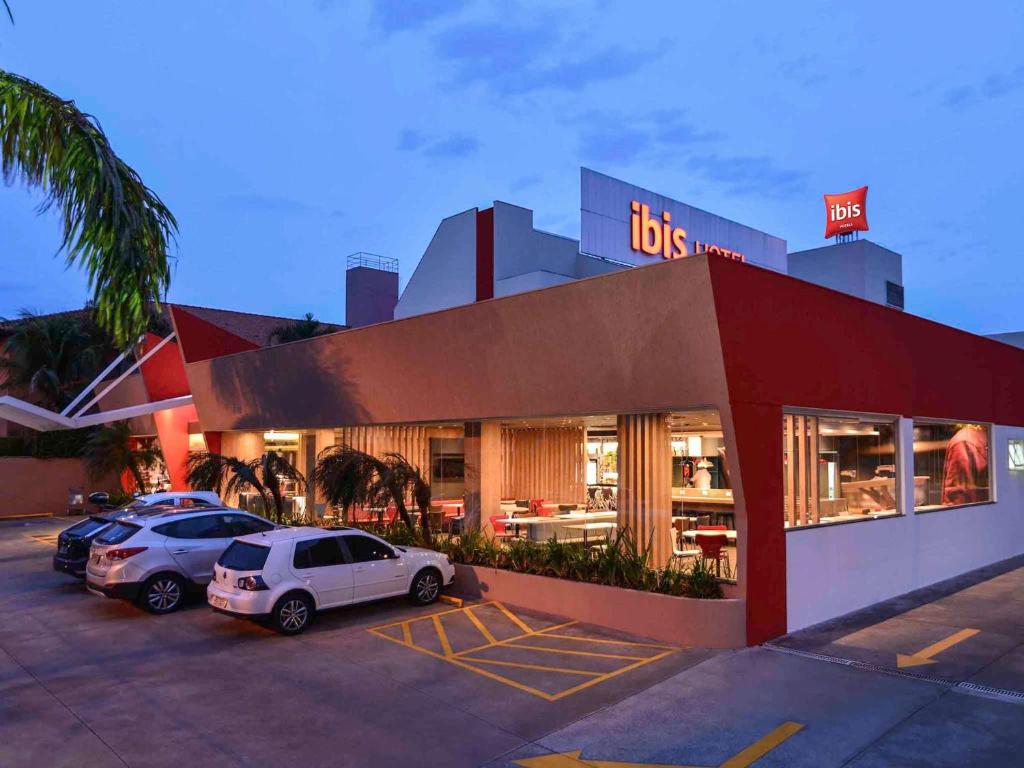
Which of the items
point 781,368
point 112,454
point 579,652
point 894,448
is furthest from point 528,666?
point 112,454

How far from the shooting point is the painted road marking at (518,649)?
934 centimetres

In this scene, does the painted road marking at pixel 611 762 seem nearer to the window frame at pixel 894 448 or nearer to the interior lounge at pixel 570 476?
the interior lounge at pixel 570 476

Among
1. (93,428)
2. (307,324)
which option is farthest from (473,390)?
(307,324)

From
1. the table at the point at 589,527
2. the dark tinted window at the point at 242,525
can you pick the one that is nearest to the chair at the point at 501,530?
the table at the point at 589,527

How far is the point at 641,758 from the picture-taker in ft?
22.7

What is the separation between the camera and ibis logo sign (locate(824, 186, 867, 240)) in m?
36.0

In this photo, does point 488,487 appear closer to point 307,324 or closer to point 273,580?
point 273,580

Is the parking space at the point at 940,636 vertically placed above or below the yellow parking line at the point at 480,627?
above

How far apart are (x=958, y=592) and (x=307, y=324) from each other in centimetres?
3570

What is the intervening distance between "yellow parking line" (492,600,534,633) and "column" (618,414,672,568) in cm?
A: 235

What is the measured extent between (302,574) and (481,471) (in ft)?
18.1

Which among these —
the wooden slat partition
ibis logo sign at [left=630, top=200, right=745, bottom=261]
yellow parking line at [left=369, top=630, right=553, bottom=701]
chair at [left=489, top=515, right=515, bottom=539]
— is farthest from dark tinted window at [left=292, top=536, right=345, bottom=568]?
ibis logo sign at [left=630, top=200, right=745, bottom=261]

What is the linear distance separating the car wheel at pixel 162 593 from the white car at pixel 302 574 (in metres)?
1.89

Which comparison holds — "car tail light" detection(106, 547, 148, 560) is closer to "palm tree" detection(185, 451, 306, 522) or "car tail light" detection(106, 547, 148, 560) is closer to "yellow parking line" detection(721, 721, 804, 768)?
"palm tree" detection(185, 451, 306, 522)
